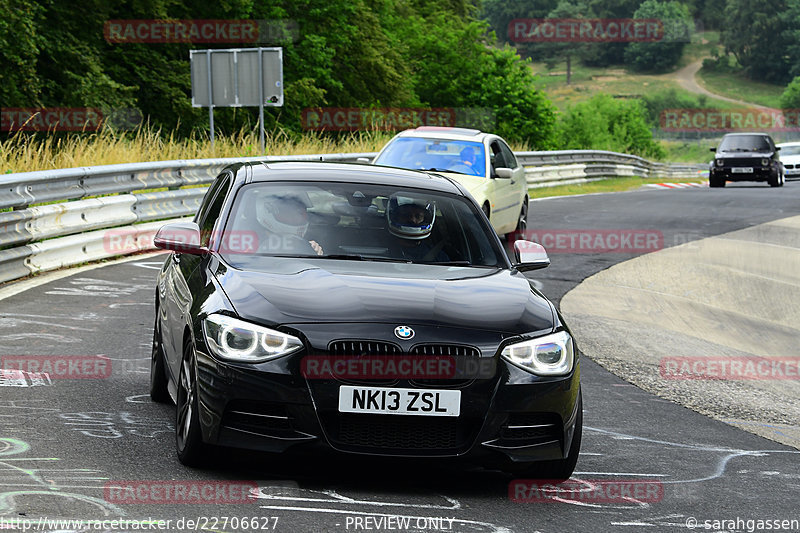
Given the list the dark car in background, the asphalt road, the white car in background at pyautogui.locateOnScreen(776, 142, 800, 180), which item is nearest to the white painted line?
the asphalt road

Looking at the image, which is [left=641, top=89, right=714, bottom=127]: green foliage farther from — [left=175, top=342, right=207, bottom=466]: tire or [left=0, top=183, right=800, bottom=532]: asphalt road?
[left=175, top=342, right=207, bottom=466]: tire

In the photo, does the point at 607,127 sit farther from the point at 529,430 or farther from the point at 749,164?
the point at 529,430

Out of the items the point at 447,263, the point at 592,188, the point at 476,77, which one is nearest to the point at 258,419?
the point at 447,263

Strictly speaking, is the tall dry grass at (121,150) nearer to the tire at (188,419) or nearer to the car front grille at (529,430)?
the tire at (188,419)

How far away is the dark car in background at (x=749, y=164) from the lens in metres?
→ 35.8

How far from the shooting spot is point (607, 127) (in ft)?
369

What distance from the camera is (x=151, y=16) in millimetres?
41656

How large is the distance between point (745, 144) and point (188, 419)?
33.4 meters

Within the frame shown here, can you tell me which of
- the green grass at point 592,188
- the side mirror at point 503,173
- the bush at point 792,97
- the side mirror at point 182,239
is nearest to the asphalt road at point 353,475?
the side mirror at point 182,239

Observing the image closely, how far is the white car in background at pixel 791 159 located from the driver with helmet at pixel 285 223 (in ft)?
128

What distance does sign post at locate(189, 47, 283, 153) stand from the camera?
82.6ft

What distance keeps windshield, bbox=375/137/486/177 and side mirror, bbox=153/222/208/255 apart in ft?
32.8

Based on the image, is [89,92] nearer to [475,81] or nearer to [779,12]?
[475,81]

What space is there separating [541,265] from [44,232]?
7556 mm
